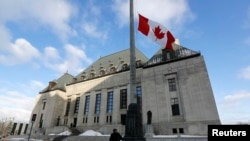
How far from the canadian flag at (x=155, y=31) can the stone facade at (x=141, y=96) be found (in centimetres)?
1502

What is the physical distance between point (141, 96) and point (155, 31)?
19.8 metres

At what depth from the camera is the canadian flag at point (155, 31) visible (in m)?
14.2

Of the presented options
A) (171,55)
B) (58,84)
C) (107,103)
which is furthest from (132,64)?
(58,84)

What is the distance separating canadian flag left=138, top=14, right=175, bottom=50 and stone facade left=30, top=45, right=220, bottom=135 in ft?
49.3

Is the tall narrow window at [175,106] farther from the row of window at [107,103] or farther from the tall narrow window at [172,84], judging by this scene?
the row of window at [107,103]

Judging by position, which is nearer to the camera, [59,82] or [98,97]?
[98,97]

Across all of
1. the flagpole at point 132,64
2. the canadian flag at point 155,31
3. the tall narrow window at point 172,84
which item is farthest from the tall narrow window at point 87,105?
the flagpole at point 132,64

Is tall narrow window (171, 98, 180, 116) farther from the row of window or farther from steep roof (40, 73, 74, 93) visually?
steep roof (40, 73, 74, 93)

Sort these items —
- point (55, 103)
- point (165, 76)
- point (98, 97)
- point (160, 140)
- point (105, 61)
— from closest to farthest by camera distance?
point (160, 140) → point (165, 76) → point (98, 97) → point (55, 103) → point (105, 61)

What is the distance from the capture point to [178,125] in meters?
26.0

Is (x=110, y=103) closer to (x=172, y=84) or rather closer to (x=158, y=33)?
(x=172, y=84)

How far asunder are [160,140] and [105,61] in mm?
32212

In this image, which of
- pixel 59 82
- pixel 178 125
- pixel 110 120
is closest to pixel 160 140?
pixel 178 125

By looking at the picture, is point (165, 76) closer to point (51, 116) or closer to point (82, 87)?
point (82, 87)
